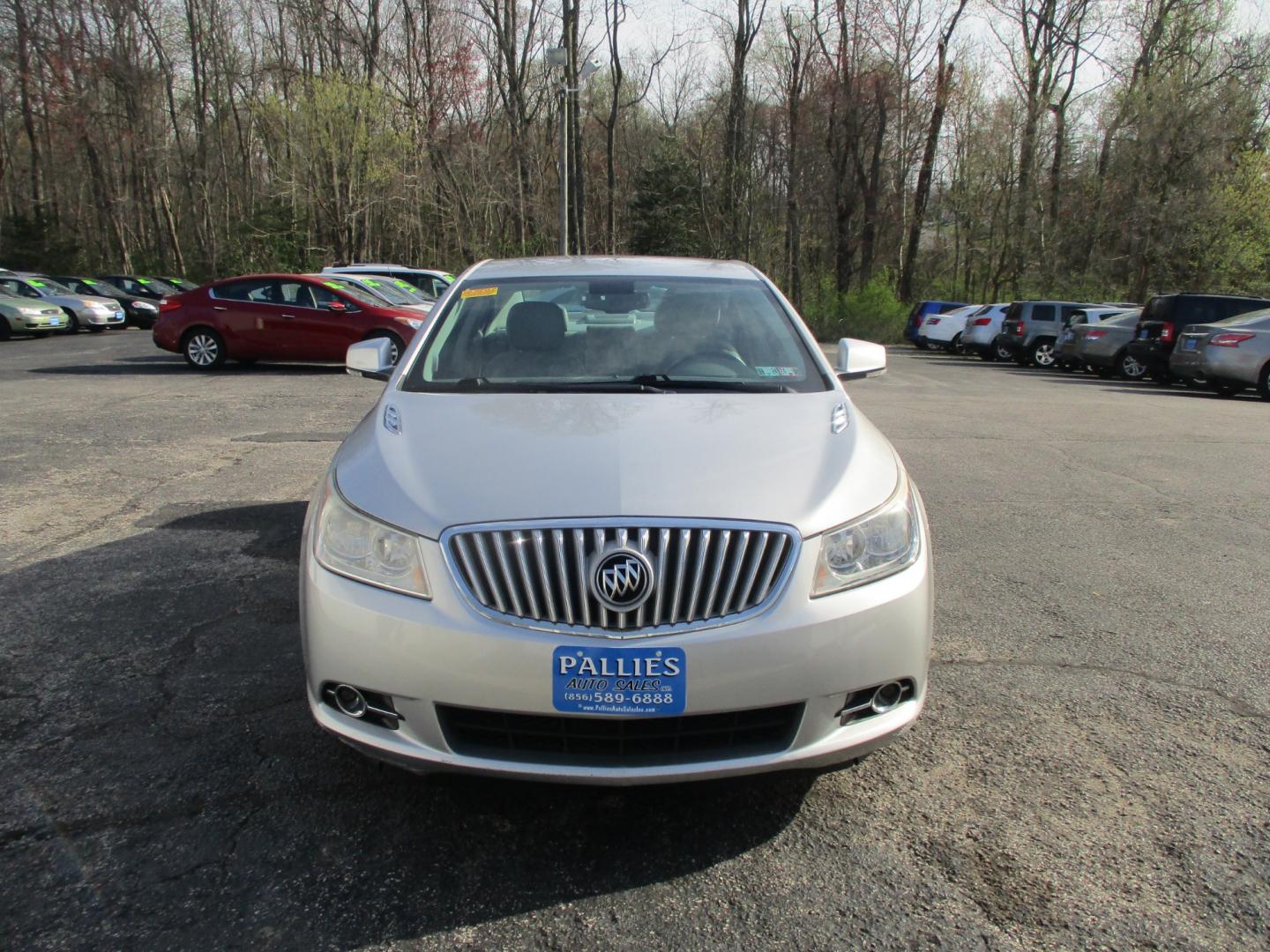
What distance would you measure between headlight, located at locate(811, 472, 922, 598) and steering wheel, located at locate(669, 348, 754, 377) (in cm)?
104

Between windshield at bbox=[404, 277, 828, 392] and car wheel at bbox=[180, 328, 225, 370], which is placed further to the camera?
car wheel at bbox=[180, 328, 225, 370]

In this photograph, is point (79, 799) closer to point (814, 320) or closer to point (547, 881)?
point (547, 881)

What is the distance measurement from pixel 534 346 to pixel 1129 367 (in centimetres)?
1849

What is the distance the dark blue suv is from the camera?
3093 centimetres

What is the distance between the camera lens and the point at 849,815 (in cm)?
277

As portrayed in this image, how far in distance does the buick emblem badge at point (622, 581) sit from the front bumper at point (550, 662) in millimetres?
98

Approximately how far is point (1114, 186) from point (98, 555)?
34886mm

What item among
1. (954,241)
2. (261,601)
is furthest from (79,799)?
(954,241)

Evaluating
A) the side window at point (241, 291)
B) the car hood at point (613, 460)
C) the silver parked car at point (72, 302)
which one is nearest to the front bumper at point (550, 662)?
the car hood at point (613, 460)

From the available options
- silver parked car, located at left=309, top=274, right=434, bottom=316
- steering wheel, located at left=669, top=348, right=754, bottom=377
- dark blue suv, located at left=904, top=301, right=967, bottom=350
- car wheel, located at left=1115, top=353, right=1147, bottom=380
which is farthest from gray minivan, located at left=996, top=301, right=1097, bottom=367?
steering wheel, located at left=669, top=348, right=754, bottom=377

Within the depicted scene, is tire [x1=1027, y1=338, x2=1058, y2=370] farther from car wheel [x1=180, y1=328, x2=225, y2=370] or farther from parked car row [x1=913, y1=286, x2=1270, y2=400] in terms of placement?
car wheel [x1=180, y1=328, x2=225, y2=370]

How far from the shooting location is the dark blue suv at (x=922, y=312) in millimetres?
30927

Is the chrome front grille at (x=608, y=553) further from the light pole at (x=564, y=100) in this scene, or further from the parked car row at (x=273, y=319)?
the light pole at (x=564, y=100)

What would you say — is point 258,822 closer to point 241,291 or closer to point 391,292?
point 241,291
